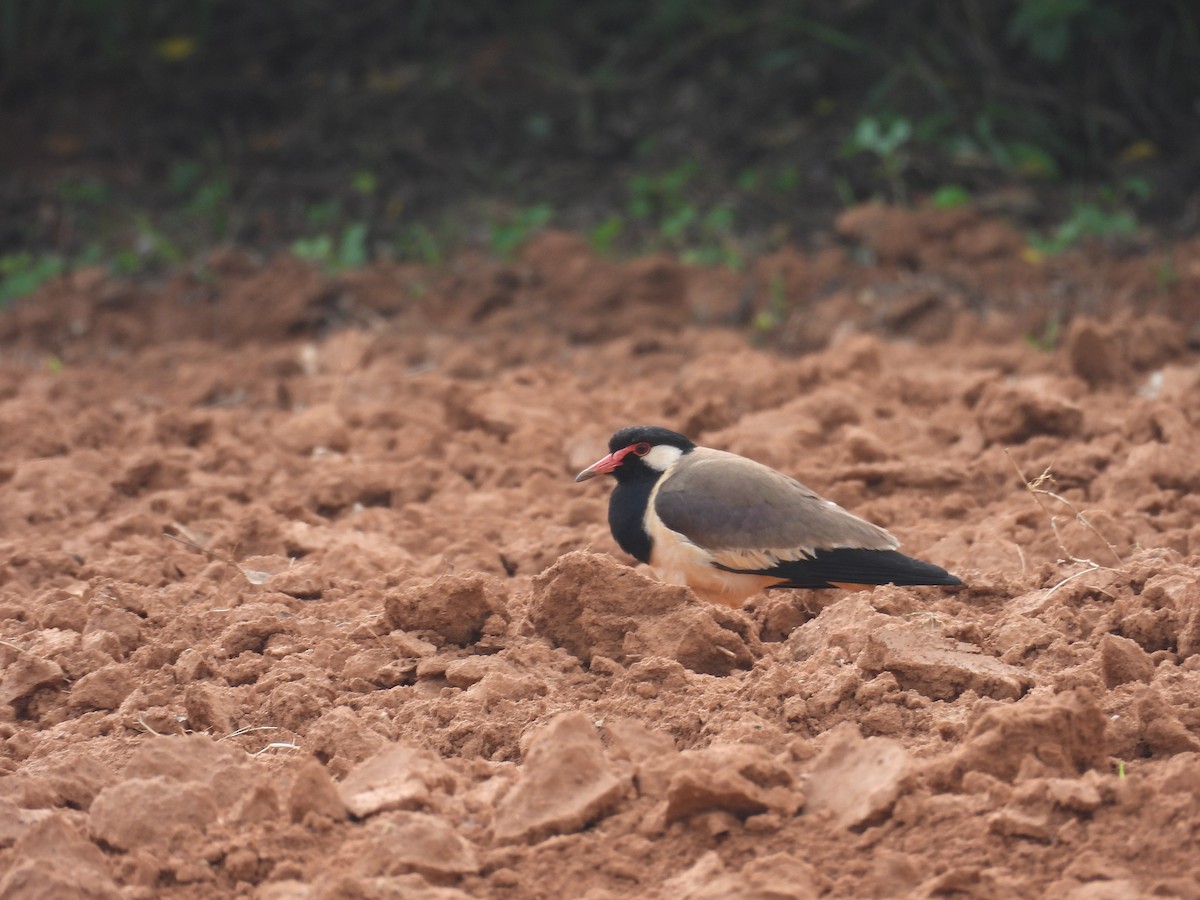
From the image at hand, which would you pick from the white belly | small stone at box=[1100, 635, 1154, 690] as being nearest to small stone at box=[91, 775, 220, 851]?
the white belly

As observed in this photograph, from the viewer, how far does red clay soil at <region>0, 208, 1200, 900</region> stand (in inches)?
112

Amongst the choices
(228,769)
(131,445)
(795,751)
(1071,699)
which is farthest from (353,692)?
(131,445)

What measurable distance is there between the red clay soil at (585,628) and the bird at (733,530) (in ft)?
0.36

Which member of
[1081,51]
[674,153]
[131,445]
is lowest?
[131,445]

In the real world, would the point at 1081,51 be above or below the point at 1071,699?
above

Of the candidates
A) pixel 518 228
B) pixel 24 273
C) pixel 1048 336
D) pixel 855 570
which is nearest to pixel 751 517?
pixel 855 570

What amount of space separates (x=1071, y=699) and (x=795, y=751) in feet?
1.84

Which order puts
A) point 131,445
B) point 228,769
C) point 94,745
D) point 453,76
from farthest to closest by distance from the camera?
point 453,76 < point 131,445 < point 94,745 < point 228,769

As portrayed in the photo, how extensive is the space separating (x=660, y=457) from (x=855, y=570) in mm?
788

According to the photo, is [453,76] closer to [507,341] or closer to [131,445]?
[507,341]

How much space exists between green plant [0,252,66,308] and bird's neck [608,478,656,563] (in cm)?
526

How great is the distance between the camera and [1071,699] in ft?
9.75

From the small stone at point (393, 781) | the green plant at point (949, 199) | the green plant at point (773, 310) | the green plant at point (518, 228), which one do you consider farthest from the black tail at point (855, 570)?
the green plant at point (518, 228)

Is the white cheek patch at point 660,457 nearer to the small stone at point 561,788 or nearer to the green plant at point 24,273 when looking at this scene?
the small stone at point 561,788
